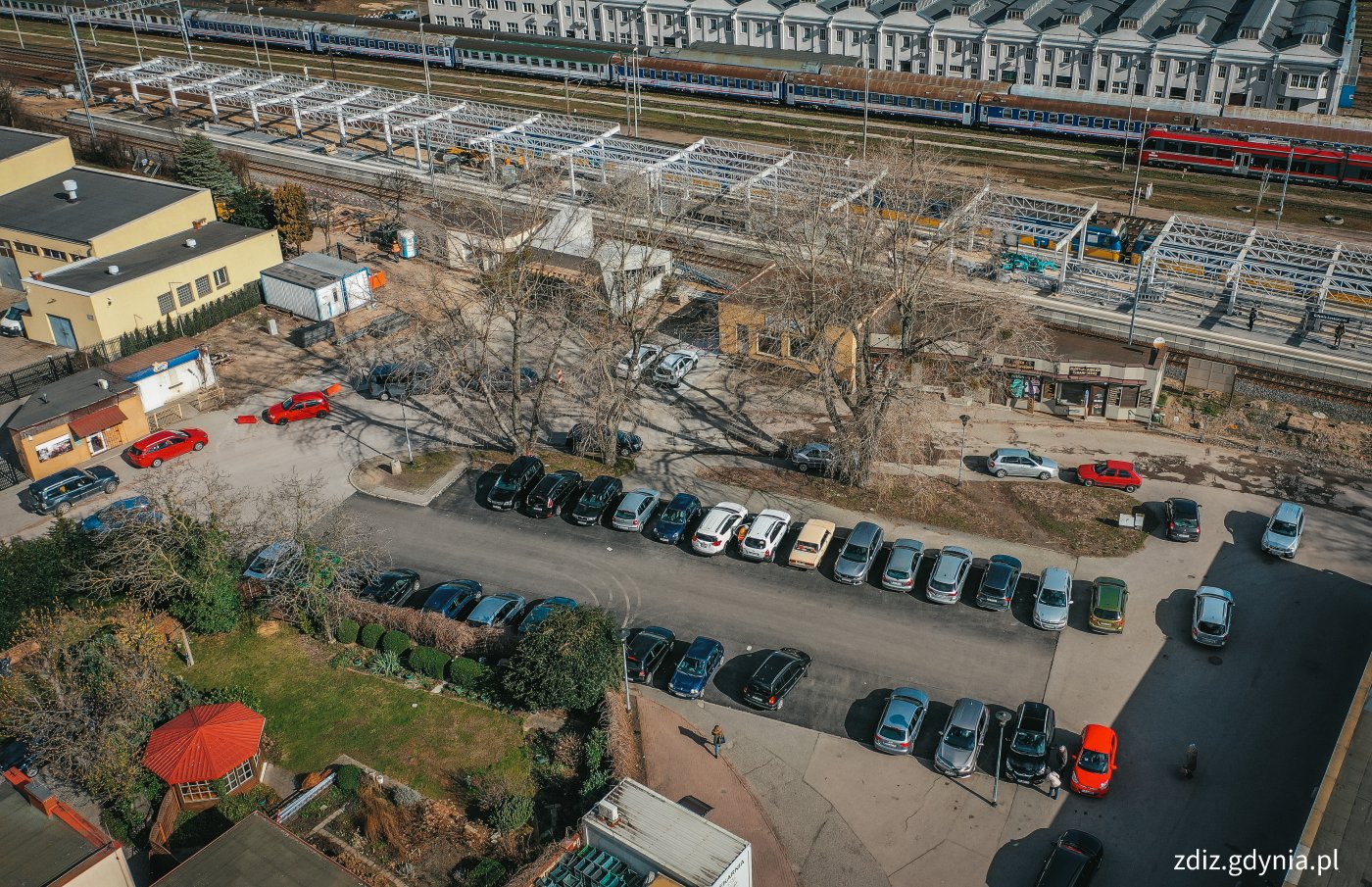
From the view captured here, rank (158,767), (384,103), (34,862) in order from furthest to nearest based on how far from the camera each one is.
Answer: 1. (384,103)
2. (158,767)
3. (34,862)

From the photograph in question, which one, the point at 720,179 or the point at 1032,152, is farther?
the point at 1032,152

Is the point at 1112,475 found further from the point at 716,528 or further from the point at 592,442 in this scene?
the point at 592,442

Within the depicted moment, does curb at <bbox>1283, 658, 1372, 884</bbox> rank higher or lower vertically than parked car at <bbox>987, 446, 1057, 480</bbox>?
higher

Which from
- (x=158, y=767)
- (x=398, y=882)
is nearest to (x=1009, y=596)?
(x=398, y=882)

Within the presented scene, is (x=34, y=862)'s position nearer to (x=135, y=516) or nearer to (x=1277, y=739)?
(x=135, y=516)

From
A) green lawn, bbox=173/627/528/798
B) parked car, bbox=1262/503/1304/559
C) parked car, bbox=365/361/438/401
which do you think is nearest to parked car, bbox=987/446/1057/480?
parked car, bbox=1262/503/1304/559

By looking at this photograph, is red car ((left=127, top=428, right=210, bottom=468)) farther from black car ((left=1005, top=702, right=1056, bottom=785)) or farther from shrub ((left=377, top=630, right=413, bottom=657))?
black car ((left=1005, top=702, right=1056, bottom=785))

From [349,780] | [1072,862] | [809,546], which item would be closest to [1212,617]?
[1072,862]
